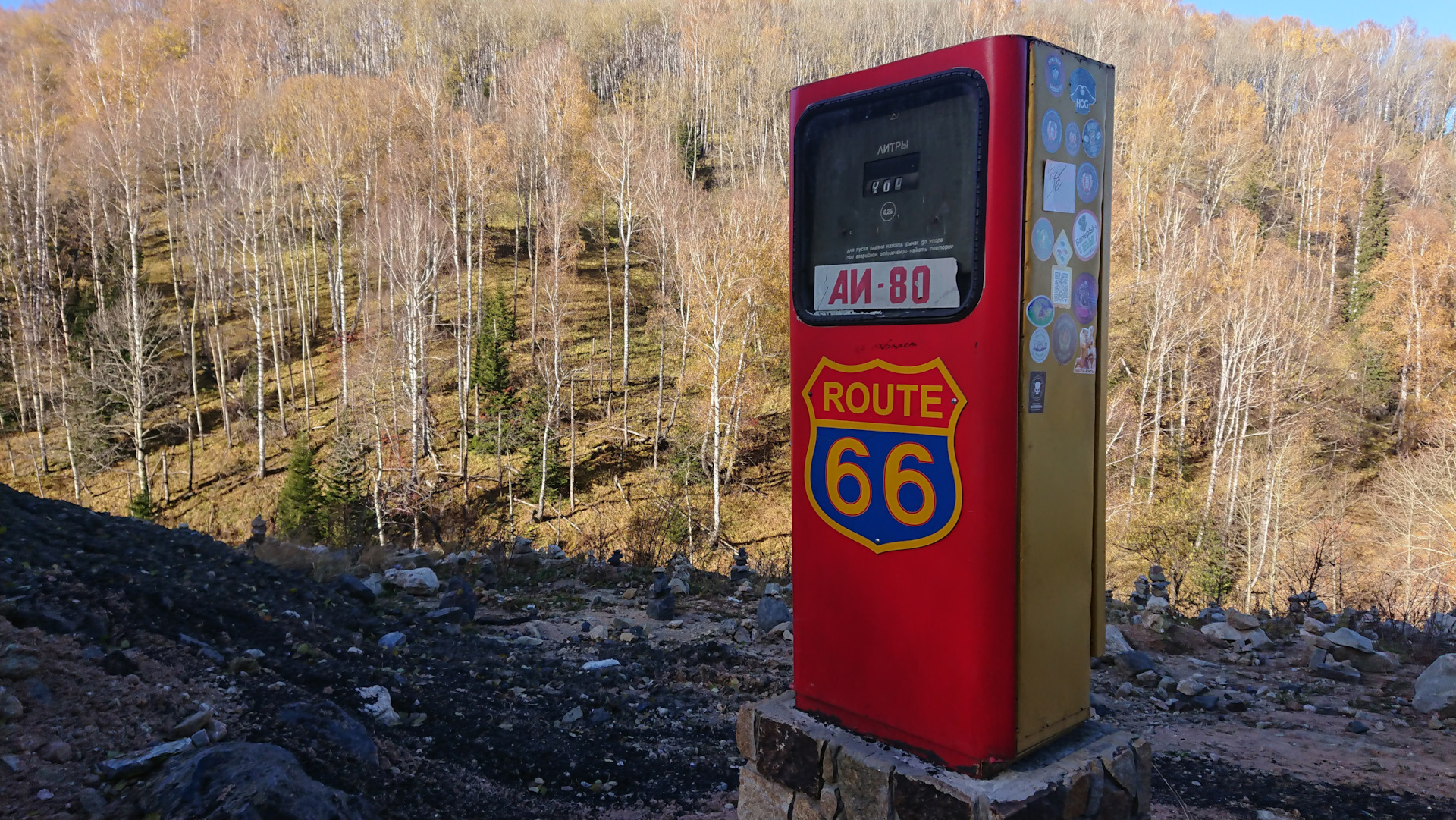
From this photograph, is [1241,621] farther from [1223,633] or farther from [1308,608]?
[1308,608]

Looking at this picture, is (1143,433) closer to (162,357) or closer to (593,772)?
(593,772)

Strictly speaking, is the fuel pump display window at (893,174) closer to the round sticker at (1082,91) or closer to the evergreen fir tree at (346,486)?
the round sticker at (1082,91)

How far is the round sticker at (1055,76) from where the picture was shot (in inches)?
88.1

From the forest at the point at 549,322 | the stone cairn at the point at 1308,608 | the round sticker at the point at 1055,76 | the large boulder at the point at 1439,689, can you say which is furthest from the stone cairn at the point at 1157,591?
the forest at the point at 549,322

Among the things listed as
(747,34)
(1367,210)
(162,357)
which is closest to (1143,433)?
(1367,210)

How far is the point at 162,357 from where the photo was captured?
86.5ft

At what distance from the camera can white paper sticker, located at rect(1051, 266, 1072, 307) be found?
2301 mm

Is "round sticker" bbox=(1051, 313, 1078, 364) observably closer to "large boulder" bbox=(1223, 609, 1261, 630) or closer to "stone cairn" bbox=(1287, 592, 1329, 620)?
"large boulder" bbox=(1223, 609, 1261, 630)

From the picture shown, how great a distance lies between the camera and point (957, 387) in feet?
7.34

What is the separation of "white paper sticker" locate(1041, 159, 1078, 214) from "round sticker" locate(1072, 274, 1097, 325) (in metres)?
0.22

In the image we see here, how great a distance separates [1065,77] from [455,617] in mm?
5331

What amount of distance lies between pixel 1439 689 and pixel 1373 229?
41.1 m

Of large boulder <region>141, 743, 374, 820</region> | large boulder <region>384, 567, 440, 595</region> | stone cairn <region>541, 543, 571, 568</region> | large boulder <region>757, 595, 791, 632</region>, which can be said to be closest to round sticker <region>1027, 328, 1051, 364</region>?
large boulder <region>141, 743, 374, 820</region>

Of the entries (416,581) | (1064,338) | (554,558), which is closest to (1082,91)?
(1064,338)
